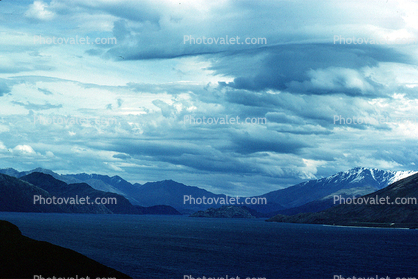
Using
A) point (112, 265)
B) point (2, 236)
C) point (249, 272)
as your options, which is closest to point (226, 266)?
point (249, 272)

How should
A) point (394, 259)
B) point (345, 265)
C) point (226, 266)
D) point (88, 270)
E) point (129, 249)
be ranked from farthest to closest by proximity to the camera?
point (129, 249), point (394, 259), point (345, 265), point (226, 266), point (88, 270)

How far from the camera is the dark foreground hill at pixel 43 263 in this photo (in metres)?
80.8

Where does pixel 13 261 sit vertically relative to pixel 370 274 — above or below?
above

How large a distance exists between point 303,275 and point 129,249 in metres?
76.5

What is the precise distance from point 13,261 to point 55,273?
12738 mm

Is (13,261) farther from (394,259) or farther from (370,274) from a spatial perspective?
(394,259)

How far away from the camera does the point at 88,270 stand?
87375 mm

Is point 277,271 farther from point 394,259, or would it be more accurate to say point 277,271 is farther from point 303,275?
point 394,259

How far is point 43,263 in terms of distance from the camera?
8925 centimetres

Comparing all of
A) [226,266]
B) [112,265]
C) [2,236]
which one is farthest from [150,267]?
[2,236]

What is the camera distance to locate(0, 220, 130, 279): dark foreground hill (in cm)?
8081

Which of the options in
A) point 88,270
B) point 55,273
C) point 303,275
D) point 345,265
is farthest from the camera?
point 345,265

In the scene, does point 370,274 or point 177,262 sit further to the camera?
point 177,262

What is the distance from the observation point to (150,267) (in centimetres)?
11475
